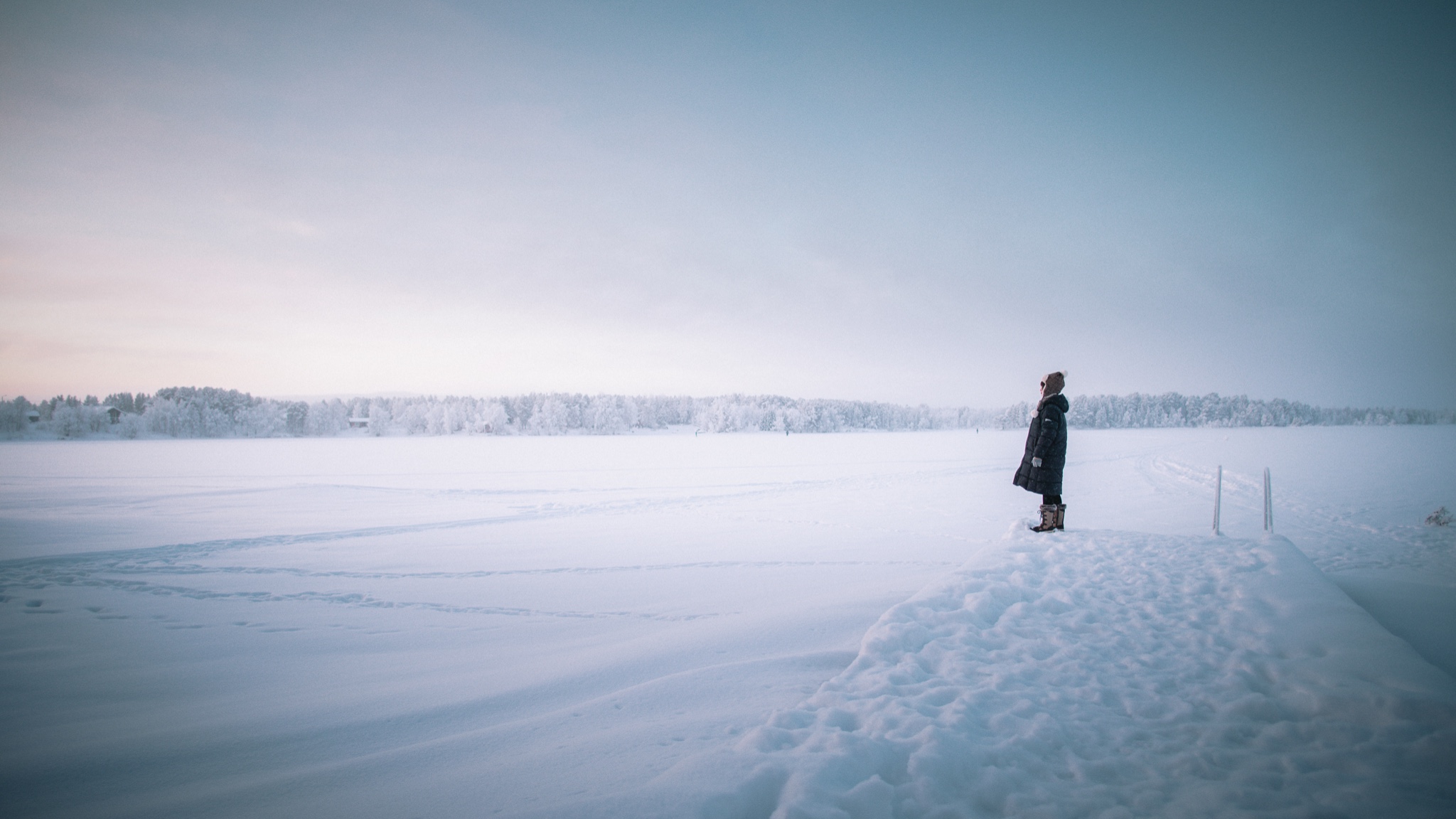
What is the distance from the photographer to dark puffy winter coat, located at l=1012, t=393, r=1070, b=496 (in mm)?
7844

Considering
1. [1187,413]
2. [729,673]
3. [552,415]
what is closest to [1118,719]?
[729,673]

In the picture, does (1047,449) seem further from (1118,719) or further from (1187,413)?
(1187,413)

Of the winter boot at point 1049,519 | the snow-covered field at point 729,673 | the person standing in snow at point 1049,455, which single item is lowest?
the snow-covered field at point 729,673

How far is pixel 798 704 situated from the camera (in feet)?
10.9

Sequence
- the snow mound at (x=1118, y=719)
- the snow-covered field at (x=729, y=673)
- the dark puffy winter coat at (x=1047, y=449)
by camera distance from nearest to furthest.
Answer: the snow mound at (x=1118, y=719) < the snow-covered field at (x=729, y=673) < the dark puffy winter coat at (x=1047, y=449)

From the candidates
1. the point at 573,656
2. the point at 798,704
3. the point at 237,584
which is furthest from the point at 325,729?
the point at 237,584

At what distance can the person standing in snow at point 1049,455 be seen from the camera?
25.8 feet

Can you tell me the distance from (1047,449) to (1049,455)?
82 mm

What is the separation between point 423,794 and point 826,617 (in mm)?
3579

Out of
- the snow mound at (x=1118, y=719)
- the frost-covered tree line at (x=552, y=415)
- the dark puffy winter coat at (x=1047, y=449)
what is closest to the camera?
the snow mound at (x=1118, y=719)

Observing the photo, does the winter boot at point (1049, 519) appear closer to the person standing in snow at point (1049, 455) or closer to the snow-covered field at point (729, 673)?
the person standing in snow at point (1049, 455)

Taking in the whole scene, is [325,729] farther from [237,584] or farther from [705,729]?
[237,584]

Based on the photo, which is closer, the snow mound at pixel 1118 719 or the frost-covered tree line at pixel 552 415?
the snow mound at pixel 1118 719

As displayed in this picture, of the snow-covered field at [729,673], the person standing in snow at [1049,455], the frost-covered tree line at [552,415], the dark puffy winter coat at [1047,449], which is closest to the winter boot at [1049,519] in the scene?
the person standing in snow at [1049,455]
